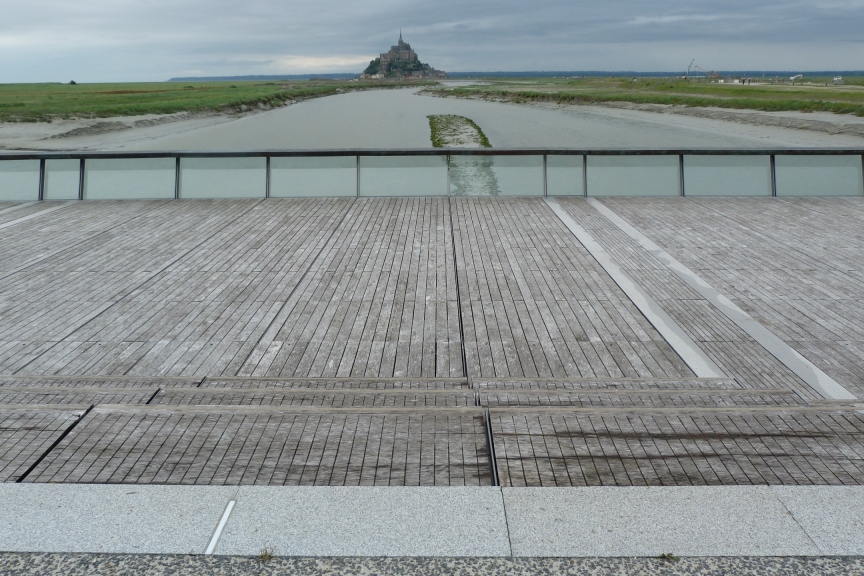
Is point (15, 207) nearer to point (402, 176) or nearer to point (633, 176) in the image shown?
point (402, 176)

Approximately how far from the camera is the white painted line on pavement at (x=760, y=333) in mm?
3770

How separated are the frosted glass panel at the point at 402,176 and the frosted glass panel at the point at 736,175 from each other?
146 inches

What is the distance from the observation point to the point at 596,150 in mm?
9664

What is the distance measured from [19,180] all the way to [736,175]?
388 inches

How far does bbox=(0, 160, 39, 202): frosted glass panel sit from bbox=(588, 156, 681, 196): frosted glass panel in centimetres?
768

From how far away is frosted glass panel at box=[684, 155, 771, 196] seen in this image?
9.75 m

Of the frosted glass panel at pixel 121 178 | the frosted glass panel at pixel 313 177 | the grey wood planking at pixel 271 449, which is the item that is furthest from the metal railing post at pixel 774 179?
the frosted glass panel at pixel 121 178

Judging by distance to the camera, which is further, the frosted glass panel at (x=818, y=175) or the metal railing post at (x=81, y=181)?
the metal railing post at (x=81, y=181)

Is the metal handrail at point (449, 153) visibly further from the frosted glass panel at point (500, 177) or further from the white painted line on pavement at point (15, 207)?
the white painted line on pavement at point (15, 207)

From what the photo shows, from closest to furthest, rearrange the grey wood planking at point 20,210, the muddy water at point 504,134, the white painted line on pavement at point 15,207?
the grey wood planking at point 20,210 → the white painted line on pavement at point 15,207 → the muddy water at point 504,134

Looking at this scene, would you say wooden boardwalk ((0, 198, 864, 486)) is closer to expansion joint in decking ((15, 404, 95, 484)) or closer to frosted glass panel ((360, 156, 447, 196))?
expansion joint in decking ((15, 404, 95, 484))

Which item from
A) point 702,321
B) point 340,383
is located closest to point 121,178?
point 340,383

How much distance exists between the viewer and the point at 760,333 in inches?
182

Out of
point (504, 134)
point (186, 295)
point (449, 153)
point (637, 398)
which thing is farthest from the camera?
point (504, 134)
